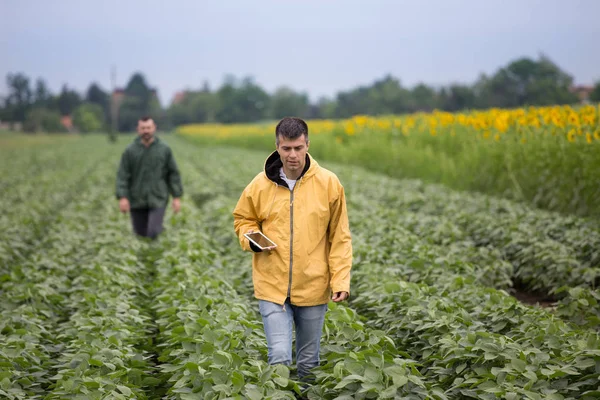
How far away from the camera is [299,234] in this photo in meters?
3.85

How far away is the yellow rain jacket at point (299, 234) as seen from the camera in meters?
3.85

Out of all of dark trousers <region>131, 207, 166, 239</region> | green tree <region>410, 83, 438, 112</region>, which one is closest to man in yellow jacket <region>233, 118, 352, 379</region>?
dark trousers <region>131, 207, 166, 239</region>

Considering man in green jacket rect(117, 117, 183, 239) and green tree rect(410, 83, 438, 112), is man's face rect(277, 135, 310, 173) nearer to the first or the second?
man in green jacket rect(117, 117, 183, 239)

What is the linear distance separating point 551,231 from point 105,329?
18.9 ft

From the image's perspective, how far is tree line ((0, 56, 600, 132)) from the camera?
3491 cm

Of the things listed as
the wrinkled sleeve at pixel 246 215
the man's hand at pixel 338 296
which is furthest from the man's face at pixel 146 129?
the man's hand at pixel 338 296

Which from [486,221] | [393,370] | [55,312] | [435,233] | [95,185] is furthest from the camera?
[95,185]

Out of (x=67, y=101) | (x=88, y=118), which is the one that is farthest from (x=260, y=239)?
(x=67, y=101)

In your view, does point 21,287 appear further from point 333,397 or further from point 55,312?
point 333,397

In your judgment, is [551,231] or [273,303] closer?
[273,303]

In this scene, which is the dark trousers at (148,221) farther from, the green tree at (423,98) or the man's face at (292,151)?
the green tree at (423,98)

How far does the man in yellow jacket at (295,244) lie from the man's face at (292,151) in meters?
0.02

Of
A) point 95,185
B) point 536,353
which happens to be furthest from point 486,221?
point 95,185

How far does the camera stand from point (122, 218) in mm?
11148
